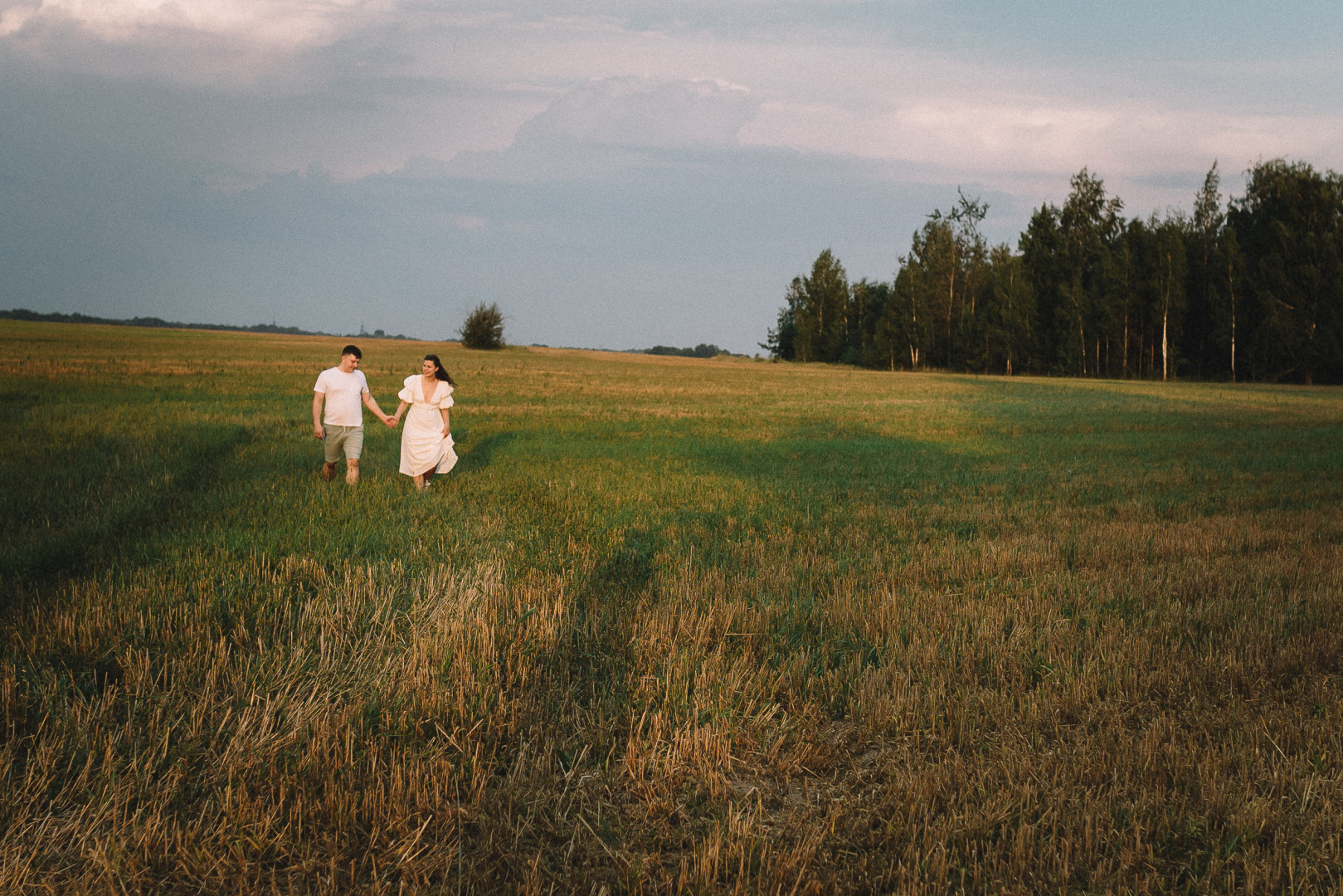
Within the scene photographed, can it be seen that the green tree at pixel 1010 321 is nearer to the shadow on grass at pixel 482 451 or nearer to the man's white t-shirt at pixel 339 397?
the shadow on grass at pixel 482 451

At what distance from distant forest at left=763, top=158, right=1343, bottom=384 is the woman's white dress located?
6275 cm

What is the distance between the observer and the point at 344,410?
1212 cm

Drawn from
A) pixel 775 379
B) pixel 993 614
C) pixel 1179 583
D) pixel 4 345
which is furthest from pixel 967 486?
pixel 4 345

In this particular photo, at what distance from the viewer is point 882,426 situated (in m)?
25.2

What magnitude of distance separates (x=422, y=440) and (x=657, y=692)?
848 cm

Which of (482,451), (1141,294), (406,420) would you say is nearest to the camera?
(406,420)

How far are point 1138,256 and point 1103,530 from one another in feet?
230

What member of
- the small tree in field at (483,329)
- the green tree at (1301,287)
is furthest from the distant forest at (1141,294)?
the small tree in field at (483,329)

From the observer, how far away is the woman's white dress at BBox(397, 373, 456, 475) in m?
12.4

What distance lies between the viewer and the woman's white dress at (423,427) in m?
12.4

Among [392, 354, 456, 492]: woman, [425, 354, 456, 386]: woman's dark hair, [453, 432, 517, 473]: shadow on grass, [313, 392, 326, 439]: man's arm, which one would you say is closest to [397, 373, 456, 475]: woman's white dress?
[392, 354, 456, 492]: woman

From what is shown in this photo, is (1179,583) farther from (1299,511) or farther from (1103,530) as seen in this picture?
(1299,511)

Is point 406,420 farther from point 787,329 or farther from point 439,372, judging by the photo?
point 787,329

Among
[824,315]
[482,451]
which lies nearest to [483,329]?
[824,315]
